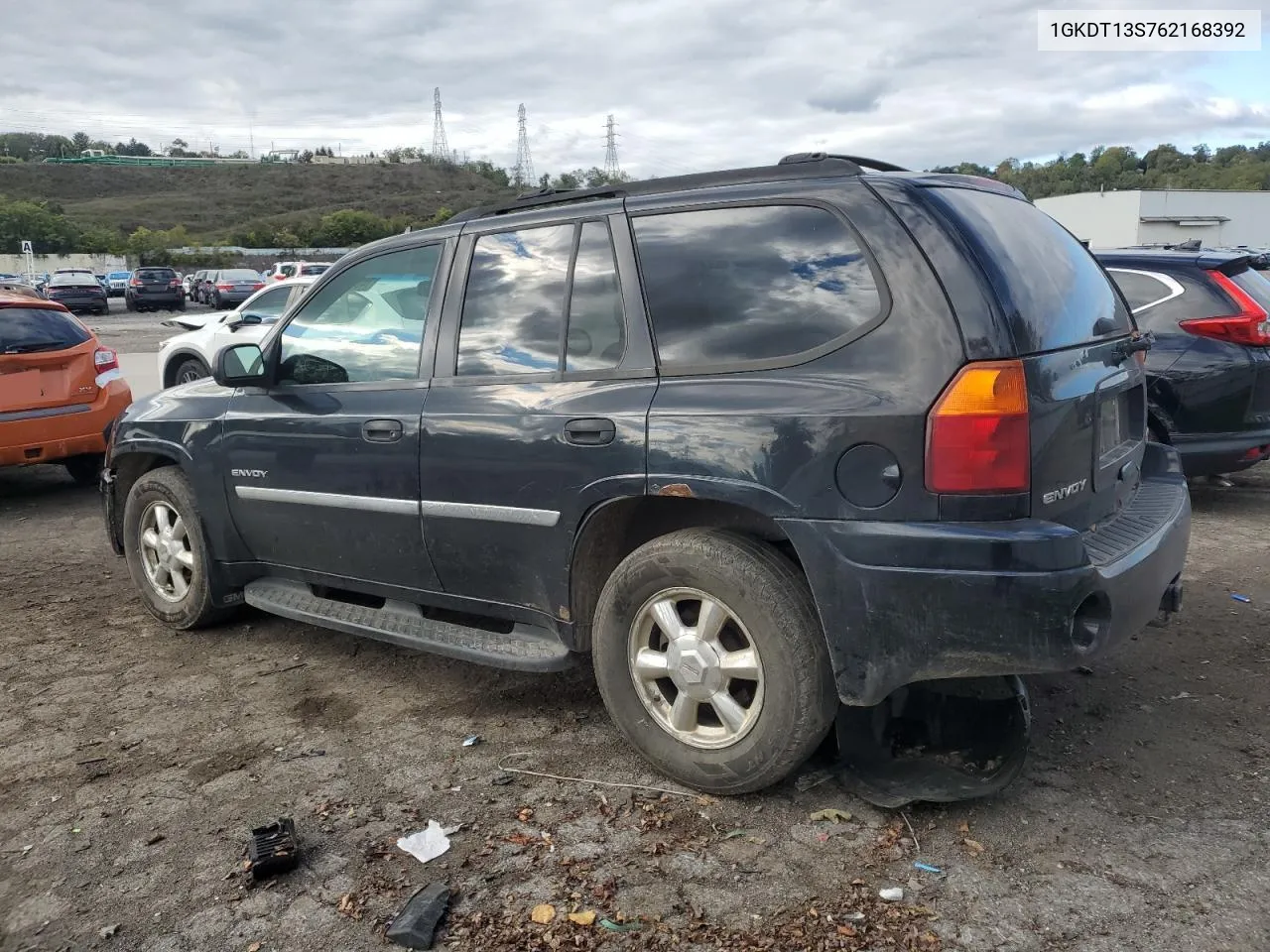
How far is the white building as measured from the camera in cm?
4381

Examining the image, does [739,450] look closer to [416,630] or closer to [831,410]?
[831,410]

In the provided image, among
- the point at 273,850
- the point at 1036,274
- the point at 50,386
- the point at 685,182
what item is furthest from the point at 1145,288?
the point at 50,386

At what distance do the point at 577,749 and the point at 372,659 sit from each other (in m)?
1.41

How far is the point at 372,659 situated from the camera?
4.61 metres

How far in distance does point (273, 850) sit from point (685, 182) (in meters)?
2.46

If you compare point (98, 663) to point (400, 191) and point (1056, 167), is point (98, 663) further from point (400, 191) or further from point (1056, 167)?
point (400, 191)

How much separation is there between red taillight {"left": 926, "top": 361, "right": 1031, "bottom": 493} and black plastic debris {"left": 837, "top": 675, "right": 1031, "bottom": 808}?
71 centimetres

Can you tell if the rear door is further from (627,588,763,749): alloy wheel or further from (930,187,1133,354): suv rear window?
(627,588,763,749): alloy wheel

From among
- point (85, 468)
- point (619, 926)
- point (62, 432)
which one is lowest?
point (619, 926)

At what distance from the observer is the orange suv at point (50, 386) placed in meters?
7.43

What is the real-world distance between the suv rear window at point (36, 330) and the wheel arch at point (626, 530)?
6.06 m

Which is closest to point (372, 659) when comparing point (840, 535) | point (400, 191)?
point (840, 535)

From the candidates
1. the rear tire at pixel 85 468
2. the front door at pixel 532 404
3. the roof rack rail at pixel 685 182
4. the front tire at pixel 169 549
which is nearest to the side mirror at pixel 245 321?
the rear tire at pixel 85 468

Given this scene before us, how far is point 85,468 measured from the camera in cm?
862
